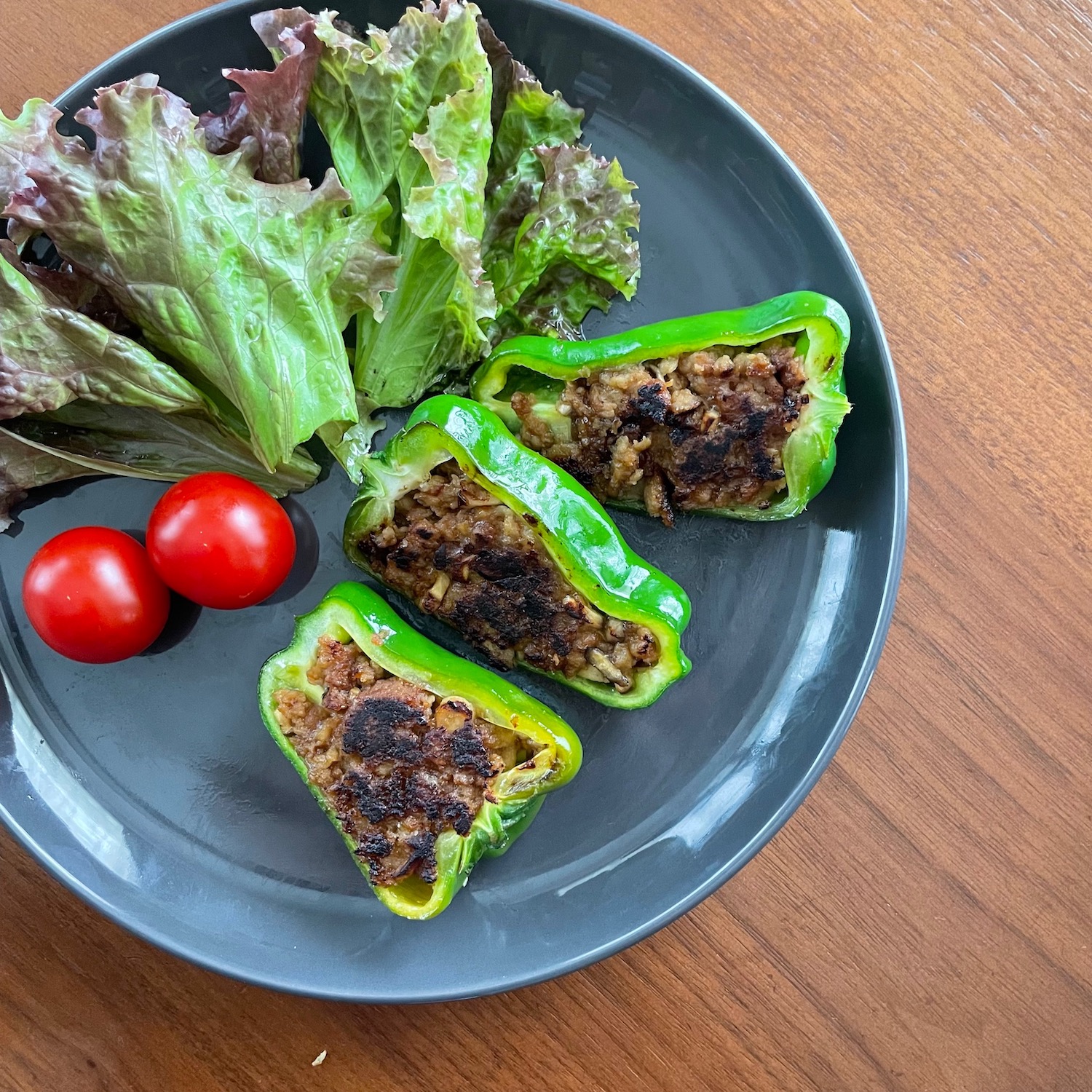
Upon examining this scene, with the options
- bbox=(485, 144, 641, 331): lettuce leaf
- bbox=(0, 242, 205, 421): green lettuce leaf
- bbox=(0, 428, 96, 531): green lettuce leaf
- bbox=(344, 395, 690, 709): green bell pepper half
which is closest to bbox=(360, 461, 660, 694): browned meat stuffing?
bbox=(344, 395, 690, 709): green bell pepper half

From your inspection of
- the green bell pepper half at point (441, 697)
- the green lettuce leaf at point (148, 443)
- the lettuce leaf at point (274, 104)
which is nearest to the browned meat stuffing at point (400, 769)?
the green bell pepper half at point (441, 697)

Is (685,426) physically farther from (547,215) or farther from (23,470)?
(23,470)

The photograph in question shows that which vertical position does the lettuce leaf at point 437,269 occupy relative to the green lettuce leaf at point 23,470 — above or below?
above

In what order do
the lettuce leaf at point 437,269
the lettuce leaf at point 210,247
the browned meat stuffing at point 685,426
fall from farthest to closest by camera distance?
the browned meat stuffing at point 685,426
the lettuce leaf at point 437,269
the lettuce leaf at point 210,247

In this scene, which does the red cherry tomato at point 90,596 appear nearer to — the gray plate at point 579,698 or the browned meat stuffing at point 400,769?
the gray plate at point 579,698

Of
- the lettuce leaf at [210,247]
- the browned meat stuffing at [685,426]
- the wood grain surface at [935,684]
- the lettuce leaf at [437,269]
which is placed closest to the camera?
the lettuce leaf at [210,247]
